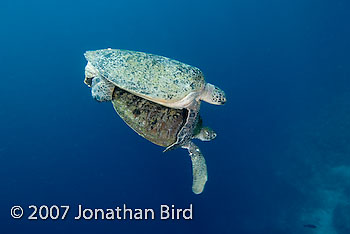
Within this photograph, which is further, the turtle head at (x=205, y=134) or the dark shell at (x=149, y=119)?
the turtle head at (x=205, y=134)

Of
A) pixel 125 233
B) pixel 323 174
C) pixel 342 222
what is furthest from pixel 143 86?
pixel 125 233

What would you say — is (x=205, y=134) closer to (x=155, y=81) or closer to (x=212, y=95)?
(x=212, y=95)

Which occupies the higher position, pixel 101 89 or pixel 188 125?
pixel 101 89

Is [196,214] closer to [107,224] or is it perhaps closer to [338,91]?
[107,224]

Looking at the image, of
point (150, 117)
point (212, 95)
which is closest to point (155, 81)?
point (150, 117)

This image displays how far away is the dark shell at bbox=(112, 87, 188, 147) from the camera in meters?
3.82

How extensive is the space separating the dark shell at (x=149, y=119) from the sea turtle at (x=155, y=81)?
0.62 ft

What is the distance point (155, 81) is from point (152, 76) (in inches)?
3.3

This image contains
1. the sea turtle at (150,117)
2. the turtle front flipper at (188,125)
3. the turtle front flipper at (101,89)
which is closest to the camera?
the turtle front flipper at (188,125)

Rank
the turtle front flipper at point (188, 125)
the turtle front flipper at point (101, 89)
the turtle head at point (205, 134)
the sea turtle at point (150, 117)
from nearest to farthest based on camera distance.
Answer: the turtle front flipper at point (188, 125), the turtle front flipper at point (101, 89), the sea turtle at point (150, 117), the turtle head at point (205, 134)

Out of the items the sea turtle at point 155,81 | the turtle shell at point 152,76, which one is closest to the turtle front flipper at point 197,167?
the sea turtle at point 155,81

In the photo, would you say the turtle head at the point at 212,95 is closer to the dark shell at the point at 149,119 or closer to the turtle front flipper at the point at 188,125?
the turtle front flipper at the point at 188,125

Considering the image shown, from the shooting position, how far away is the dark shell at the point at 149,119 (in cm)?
382

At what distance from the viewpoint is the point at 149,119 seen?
3842 millimetres
